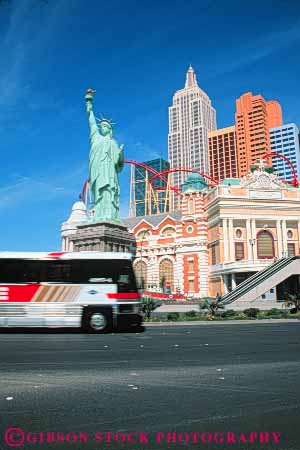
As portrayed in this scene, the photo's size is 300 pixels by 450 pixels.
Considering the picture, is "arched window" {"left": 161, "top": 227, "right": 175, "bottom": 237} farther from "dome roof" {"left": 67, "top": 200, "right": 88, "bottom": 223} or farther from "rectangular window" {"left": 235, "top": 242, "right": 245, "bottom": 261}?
"dome roof" {"left": 67, "top": 200, "right": 88, "bottom": 223}

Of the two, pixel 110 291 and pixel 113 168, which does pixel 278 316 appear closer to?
pixel 110 291

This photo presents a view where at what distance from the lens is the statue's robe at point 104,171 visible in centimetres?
5438

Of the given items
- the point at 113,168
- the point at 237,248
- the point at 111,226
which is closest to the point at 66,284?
the point at 111,226

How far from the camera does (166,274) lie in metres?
66.9

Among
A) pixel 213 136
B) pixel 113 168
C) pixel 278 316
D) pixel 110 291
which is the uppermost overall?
pixel 213 136

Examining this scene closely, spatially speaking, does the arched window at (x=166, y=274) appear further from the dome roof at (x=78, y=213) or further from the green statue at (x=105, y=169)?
the dome roof at (x=78, y=213)

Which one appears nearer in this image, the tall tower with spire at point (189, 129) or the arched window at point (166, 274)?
the arched window at point (166, 274)

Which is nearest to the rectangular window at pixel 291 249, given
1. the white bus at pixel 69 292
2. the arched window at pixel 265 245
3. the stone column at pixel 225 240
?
the arched window at pixel 265 245

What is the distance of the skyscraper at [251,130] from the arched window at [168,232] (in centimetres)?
10337

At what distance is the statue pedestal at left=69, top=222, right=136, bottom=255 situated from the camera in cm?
4981

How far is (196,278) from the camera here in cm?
6184

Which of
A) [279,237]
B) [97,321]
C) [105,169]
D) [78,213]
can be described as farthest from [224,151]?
[97,321]

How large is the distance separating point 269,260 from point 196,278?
12349mm

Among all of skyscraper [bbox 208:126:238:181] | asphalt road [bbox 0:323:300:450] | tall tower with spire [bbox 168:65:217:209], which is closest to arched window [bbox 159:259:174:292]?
asphalt road [bbox 0:323:300:450]
